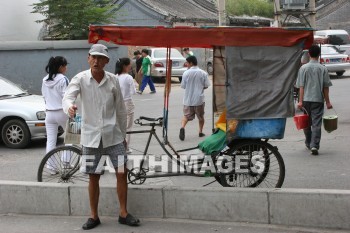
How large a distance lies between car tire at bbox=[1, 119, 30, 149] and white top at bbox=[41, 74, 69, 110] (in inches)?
113

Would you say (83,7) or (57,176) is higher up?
(83,7)

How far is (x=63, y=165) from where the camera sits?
7.06m

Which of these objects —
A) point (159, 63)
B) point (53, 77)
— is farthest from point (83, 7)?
point (53, 77)

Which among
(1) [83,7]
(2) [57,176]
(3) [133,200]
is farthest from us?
(1) [83,7]

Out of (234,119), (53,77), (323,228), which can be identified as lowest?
(323,228)

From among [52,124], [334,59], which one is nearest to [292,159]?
[52,124]

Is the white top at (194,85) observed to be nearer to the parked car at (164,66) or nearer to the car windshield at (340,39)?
the parked car at (164,66)

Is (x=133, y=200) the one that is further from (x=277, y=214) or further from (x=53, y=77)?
(x=53, y=77)

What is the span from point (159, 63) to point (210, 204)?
20.1m

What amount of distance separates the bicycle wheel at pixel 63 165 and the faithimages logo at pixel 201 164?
0.66m

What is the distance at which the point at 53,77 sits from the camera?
856 centimetres

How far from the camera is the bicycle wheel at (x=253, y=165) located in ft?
22.9

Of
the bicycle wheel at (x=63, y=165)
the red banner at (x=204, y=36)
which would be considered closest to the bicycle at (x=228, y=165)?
the bicycle wheel at (x=63, y=165)

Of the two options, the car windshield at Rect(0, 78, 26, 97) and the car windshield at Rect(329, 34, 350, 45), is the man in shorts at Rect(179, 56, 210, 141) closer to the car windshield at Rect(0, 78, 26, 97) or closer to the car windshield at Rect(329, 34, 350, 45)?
the car windshield at Rect(0, 78, 26, 97)
